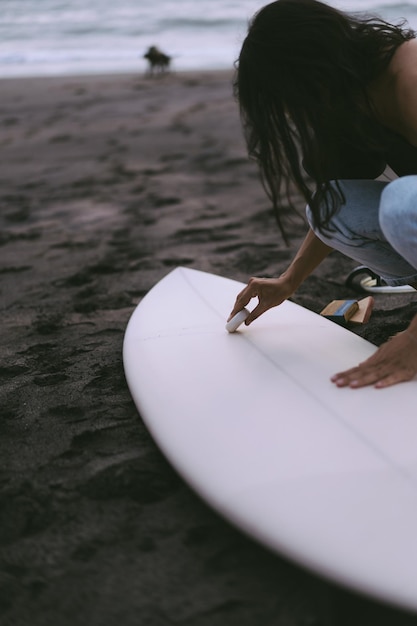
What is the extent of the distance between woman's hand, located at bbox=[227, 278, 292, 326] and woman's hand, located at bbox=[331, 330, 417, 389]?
A: 0.33m

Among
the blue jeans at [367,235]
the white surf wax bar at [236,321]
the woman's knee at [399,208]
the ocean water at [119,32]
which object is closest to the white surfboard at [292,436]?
the white surf wax bar at [236,321]

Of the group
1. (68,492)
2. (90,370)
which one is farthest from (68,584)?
(90,370)

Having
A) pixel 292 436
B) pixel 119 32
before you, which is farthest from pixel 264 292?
pixel 119 32

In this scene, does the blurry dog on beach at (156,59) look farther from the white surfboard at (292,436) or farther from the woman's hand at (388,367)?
the woman's hand at (388,367)

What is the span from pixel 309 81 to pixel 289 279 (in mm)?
518

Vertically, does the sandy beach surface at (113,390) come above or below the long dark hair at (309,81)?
below

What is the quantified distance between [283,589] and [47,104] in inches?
238

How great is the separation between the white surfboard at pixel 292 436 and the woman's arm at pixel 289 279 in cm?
10

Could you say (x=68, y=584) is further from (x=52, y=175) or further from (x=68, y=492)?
(x=52, y=175)

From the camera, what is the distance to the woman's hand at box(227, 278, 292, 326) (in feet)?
5.50

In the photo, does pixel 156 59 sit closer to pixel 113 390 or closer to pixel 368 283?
pixel 368 283

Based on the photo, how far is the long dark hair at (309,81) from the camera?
128cm

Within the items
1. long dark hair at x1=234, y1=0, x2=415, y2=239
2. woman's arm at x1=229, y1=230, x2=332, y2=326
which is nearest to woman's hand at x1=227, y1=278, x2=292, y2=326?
woman's arm at x1=229, y1=230, x2=332, y2=326

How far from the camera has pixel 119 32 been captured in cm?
1302
